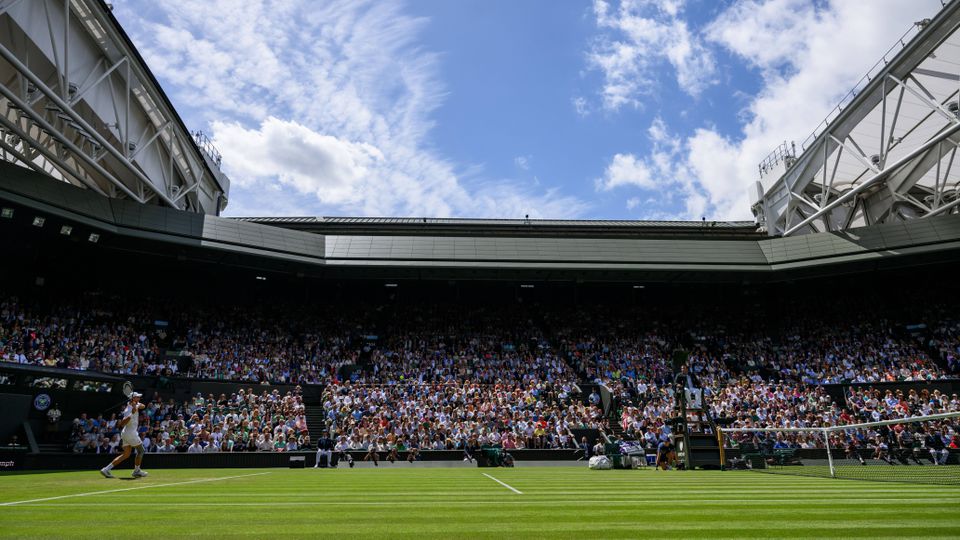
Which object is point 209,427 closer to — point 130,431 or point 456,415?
point 456,415

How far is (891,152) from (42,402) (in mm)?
43059

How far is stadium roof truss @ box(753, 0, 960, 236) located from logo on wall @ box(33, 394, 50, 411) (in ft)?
122

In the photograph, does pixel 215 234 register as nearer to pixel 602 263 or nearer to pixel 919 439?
pixel 602 263

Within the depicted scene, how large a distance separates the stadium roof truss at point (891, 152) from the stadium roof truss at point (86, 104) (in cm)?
3244

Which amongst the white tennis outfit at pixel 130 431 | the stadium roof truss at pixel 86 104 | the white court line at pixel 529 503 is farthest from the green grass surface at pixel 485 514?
the stadium roof truss at pixel 86 104

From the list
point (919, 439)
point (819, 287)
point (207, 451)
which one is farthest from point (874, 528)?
point (819, 287)

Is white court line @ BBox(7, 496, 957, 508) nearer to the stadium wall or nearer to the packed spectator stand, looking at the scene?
the packed spectator stand

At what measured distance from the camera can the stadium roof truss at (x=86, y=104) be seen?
18.3 metres

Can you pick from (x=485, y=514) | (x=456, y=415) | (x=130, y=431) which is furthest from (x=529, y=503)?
(x=456, y=415)

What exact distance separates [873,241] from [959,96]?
10.2 meters

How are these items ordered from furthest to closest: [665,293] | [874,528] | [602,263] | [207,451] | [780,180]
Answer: [665,293]
[780,180]
[602,263]
[207,451]
[874,528]

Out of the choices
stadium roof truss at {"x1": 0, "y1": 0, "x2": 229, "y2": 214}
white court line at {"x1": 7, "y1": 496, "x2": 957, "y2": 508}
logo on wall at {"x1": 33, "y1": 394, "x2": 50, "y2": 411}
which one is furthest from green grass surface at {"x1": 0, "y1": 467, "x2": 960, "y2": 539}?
logo on wall at {"x1": 33, "y1": 394, "x2": 50, "y2": 411}

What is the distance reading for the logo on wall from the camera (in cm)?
2205

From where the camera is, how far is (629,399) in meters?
29.9
